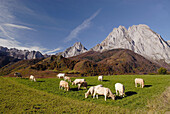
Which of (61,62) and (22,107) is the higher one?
(61,62)

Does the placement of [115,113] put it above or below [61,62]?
below

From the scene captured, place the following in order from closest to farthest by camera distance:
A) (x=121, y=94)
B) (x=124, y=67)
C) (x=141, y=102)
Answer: (x=141, y=102) < (x=121, y=94) < (x=124, y=67)

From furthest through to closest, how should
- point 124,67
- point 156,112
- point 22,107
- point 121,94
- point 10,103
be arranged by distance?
point 124,67 → point 121,94 → point 10,103 → point 22,107 → point 156,112

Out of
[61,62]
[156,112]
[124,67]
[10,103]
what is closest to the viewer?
[156,112]

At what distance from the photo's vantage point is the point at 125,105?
1250 centimetres

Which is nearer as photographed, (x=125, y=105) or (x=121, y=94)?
(x=125, y=105)

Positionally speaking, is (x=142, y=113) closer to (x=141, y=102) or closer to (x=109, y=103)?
(x=141, y=102)

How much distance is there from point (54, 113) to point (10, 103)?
619 centimetres

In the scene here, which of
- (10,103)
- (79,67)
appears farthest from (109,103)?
(79,67)

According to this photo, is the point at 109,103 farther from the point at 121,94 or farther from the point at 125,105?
the point at 121,94

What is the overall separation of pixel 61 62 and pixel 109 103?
374 ft

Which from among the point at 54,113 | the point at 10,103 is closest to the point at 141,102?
the point at 54,113

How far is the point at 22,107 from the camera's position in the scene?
11039 millimetres

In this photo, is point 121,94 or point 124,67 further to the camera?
point 124,67
